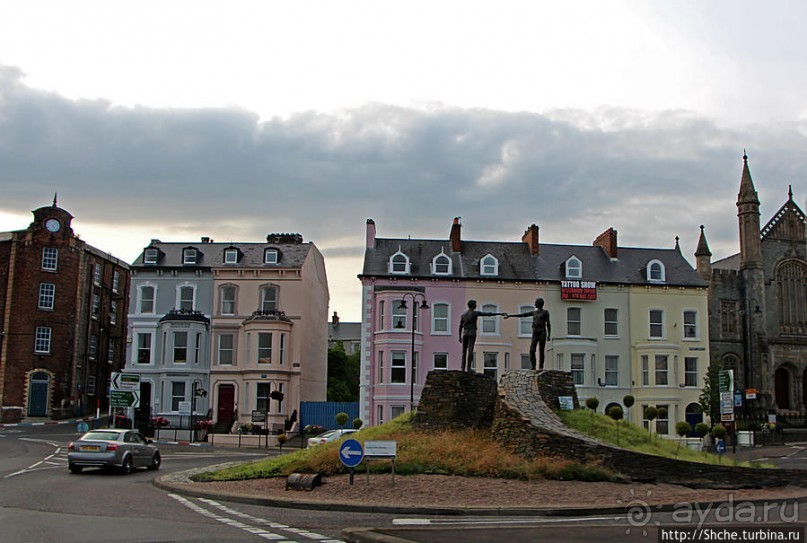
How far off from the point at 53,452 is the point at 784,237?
6300 cm

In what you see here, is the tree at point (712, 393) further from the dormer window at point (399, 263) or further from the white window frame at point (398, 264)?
the dormer window at point (399, 263)

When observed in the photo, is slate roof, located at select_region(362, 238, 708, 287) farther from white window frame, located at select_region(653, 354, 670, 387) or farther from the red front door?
the red front door

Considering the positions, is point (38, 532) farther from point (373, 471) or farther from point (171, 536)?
point (373, 471)

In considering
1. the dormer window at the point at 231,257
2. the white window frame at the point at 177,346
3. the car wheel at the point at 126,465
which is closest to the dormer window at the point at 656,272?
the dormer window at the point at 231,257

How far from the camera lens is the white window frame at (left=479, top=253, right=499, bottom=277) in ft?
174

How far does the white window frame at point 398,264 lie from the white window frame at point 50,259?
25.9 m

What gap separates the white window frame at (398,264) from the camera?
52000 millimetres

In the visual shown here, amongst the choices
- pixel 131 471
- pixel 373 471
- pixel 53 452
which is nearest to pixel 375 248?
pixel 53 452

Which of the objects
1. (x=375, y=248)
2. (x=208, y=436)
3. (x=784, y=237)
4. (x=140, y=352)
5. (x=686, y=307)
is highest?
(x=784, y=237)

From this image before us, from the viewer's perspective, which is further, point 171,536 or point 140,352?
point 140,352

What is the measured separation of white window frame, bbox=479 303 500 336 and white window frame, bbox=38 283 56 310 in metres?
31.4

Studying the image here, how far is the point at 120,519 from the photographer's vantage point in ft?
49.9

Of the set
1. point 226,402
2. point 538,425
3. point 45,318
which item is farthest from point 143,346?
point 538,425

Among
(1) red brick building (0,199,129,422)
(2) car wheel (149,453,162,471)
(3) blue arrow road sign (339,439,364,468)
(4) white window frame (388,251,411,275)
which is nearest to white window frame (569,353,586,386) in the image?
(4) white window frame (388,251,411,275)
